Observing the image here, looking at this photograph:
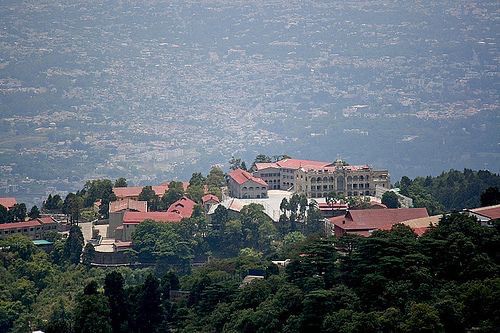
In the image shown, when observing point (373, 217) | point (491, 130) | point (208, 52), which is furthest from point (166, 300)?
point (208, 52)

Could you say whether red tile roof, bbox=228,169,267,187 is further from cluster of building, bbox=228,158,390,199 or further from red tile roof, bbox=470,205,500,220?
red tile roof, bbox=470,205,500,220

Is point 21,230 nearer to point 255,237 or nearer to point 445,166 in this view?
point 255,237

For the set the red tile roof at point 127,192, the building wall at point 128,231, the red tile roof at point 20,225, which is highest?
the red tile roof at point 127,192

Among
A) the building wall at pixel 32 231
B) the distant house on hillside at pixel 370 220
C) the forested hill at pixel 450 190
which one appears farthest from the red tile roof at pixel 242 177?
the distant house on hillside at pixel 370 220

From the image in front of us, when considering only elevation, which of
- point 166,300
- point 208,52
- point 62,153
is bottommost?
point 166,300

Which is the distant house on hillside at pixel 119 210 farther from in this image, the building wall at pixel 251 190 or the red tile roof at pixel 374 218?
the red tile roof at pixel 374 218

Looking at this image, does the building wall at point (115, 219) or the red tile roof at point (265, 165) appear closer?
the building wall at point (115, 219)
